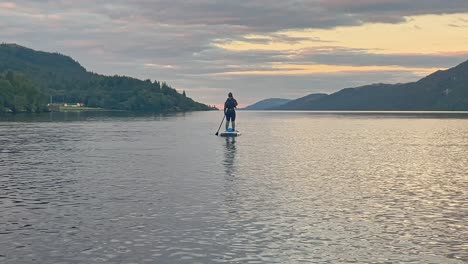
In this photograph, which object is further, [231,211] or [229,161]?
[229,161]

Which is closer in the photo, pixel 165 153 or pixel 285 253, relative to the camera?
pixel 285 253

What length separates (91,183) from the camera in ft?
98.5

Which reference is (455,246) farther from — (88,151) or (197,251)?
(88,151)

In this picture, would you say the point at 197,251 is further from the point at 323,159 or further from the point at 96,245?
the point at 323,159

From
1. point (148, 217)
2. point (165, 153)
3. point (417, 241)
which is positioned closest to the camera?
point (417, 241)

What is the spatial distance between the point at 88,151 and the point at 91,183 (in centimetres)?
2188

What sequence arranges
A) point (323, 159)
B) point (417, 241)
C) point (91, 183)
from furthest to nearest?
point (323, 159), point (91, 183), point (417, 241)

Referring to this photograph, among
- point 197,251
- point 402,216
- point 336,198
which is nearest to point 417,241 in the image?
point 402,216

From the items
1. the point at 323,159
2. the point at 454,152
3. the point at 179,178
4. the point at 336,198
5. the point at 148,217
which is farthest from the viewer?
the point at 454,152

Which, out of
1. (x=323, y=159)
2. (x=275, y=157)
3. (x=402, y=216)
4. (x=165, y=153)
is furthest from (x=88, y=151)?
(x=402, y=216)

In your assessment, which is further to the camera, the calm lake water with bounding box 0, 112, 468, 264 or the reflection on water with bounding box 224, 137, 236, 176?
the reflection on water with bounding box 224, 137, 236, 176

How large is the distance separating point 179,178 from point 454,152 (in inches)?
1219

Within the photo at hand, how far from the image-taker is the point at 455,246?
1672 centimetres

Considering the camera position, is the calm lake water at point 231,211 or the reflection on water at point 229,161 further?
the reflection on water at point 229,161
